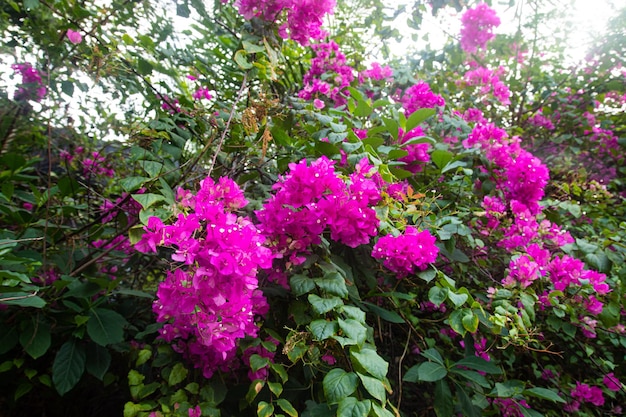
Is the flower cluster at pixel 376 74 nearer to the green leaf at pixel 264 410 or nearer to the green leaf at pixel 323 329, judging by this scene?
the green leaf at pixel 323 329

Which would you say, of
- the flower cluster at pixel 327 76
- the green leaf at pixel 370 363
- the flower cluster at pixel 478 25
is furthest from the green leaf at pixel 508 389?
the flower cluster at pixel 478 25

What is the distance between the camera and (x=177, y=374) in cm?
101

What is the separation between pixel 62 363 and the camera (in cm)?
121

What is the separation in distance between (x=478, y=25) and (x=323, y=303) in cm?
224

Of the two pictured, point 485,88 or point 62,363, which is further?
point 485,88

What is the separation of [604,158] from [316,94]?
7.78ft

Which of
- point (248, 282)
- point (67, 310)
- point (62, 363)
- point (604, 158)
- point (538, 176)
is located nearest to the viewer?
point (248, 282)

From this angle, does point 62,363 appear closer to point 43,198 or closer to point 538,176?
point 43,198

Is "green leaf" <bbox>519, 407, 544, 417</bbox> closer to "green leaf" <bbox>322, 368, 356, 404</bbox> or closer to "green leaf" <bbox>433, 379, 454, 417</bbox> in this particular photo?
"green leaf" <bbox>433, 379, 454, 417</bbox>

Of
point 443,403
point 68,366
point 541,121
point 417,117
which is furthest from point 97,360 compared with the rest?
point 541,121

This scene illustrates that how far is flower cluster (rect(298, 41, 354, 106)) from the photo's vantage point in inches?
81.7

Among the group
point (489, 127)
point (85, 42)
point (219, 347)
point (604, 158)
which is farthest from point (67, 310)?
point (604, 158)

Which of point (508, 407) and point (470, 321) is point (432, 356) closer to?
point (470, 321)

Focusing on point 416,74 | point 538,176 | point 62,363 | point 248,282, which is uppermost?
point 416,74
